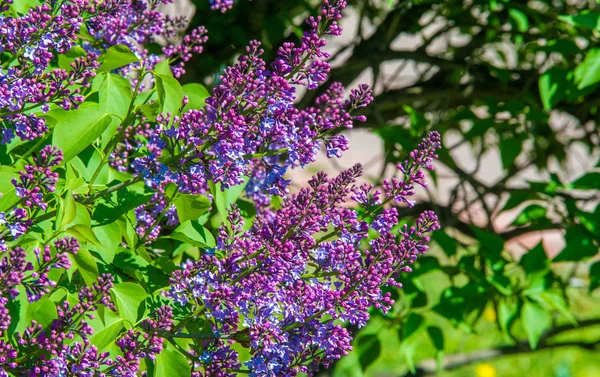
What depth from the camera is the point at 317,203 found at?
4.35 feet

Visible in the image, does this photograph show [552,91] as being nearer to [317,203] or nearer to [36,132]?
[317,203]

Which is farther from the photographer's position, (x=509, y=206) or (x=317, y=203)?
(x=509, y=206)

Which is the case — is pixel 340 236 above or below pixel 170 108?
below

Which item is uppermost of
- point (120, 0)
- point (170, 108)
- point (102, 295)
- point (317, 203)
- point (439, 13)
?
point (439, 13)

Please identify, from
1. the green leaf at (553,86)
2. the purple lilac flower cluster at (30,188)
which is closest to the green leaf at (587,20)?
the green leaf at (553,86)

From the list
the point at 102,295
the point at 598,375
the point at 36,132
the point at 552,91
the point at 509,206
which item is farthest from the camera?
the point at 598,375

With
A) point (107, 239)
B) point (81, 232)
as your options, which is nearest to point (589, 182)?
point (107, 239)

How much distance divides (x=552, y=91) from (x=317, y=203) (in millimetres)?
1259

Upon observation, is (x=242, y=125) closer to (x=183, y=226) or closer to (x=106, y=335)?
(x=183, y=226)

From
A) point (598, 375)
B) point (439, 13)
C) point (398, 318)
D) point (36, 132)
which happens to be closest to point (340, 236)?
point (36, 132)

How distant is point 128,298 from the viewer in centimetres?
133

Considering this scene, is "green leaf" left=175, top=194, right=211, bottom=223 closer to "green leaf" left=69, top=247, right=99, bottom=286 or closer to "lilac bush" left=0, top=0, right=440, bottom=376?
"lilac bush" left=0, top=0, right=440, bottom=376

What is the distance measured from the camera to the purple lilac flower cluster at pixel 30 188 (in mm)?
1228

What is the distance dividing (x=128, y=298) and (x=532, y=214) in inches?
58.6
